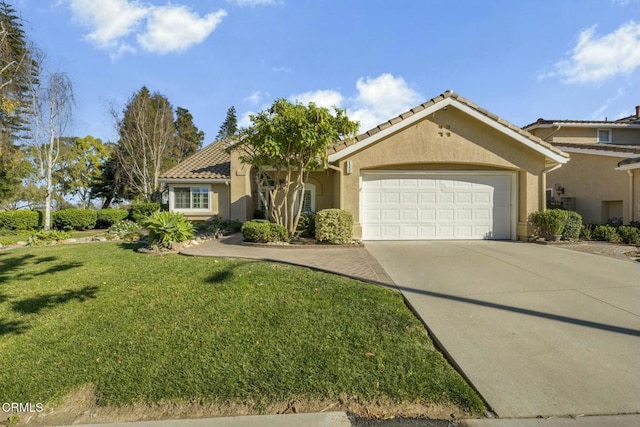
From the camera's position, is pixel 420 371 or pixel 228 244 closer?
pixel 420 371

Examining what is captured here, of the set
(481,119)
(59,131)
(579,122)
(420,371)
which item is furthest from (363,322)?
(59,131)

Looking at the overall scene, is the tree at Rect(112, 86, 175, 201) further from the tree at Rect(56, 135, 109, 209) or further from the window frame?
the window frame

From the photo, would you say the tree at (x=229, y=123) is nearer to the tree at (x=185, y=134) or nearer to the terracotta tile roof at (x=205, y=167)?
the tree at (x=185, y=134)

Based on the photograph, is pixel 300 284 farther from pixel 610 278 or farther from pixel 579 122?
pixel 579 122

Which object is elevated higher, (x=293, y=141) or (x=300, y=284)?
(x=293, y=141)

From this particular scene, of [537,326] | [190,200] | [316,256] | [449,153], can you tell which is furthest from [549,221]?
[190,200]

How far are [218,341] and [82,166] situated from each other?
125 ft

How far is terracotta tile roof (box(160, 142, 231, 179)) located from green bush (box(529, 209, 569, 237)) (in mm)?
13205

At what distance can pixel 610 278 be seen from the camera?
240 inches

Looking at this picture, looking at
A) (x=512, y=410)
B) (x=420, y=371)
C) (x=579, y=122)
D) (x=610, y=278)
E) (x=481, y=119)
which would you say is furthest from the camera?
(x=579, y=122)

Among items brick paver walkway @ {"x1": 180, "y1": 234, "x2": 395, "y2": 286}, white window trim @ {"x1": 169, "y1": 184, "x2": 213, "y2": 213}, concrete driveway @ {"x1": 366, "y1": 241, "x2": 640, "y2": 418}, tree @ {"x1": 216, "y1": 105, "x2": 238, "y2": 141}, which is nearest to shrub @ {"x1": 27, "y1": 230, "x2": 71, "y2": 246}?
white window trim @ {"x1": 169, "y1": 184, "x2": 213, "y2": 213}

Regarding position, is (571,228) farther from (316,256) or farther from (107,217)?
(107,217)

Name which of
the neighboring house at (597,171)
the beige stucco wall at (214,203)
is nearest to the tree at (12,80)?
the beige stucco wall at (214,203)

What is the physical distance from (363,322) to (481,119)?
30.8 ft
